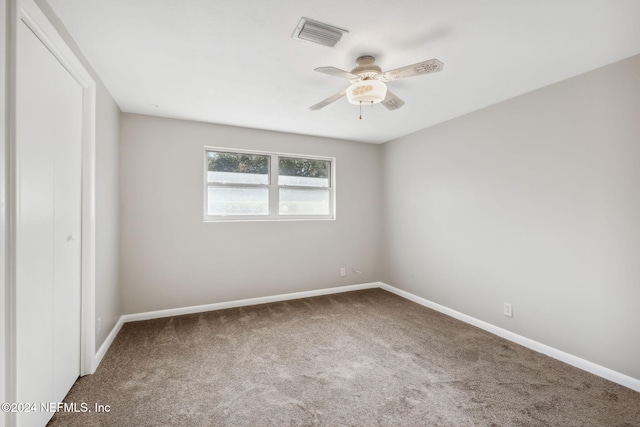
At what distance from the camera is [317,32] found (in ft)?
5.82

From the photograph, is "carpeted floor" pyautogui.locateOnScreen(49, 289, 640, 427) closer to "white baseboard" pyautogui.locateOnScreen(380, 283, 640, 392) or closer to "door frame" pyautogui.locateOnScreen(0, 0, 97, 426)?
"white baseboard" pyautogui.locateOnScreen(380, 283, 640, 392)

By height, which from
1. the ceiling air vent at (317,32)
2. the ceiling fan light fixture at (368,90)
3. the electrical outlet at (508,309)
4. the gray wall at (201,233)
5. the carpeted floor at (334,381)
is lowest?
the carpeted floor at (334,381)

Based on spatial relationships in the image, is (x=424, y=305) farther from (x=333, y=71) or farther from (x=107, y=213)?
(x=107, y=213)

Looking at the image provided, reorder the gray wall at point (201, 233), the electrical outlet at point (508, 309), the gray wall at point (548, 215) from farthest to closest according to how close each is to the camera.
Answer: the gray wall at point (201, 233), the electrical outlet at point (508, 309), the gray wall at point (548, 215)

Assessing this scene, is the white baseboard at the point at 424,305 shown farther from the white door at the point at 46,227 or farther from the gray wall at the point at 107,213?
the white door at the point at 46,227

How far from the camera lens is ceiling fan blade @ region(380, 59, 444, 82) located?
1719 mm

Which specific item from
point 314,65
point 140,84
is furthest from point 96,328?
point 314,65

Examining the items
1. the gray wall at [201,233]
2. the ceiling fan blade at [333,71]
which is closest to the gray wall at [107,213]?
the gray wall at [201,233]

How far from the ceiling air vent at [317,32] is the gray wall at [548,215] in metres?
2.10

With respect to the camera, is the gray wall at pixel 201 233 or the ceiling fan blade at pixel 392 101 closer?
the ceiling fan blade at pixel 392 101

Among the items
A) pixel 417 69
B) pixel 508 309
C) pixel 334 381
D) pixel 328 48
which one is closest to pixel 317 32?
pixel 328 48

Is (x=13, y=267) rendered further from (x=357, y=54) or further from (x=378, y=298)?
(x=378, y=298)

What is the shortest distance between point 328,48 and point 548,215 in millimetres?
2429

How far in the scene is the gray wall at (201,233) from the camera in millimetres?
3326
